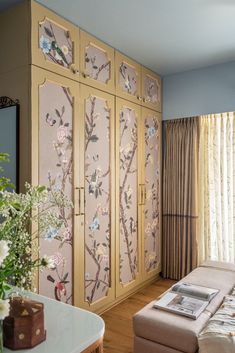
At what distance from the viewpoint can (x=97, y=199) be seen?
301 centimetres

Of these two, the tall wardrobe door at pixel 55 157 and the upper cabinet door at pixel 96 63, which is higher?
the upper cabinet door at pixel 96 63

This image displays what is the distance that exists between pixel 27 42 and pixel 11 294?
194 cm

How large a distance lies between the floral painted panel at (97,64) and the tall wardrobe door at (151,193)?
2.77ft

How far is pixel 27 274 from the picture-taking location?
971mm

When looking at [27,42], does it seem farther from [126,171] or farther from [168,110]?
[168,110]

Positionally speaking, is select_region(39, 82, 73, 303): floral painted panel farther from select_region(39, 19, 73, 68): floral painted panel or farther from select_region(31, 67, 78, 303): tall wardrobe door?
select_region(39, 19, 73, 68): floral painted panel

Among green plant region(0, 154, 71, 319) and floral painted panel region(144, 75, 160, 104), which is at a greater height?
floral painted panel region(144, 75, 160, 104)

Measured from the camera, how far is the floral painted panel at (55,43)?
2414 mm

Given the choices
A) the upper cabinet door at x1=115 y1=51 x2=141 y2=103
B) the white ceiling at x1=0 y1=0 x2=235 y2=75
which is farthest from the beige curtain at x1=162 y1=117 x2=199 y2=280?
the white ceiling at x1=0 y1=0 x2=235 y2=75

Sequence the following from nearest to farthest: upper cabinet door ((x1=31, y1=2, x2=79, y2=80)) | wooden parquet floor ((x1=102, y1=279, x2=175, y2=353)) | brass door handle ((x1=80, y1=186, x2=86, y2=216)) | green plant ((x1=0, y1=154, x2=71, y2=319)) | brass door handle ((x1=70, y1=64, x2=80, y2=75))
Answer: green plant ((x1=0, y1=154, x2=71, y2=319)) → upper cabinet door ((x1=31, y1=2, x2=79, y2=80)) → wooden parquet floor ((x1=102, y1=279, x2=175, y2=353)) → brass door handle ((x1=70, y1=64, x2=80, y2=75)) → brass door handle ((x1=80, y1=186, x2=86, y2=216))

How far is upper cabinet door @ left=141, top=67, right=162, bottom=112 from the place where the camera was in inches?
150

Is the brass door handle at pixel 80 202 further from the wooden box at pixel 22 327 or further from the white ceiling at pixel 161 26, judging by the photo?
the wooden box at pixel 22 327

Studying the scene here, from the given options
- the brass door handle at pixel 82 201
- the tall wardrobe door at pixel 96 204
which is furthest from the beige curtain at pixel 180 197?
the brass door handle at pixel 82 201

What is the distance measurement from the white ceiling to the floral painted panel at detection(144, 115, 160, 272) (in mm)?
898
